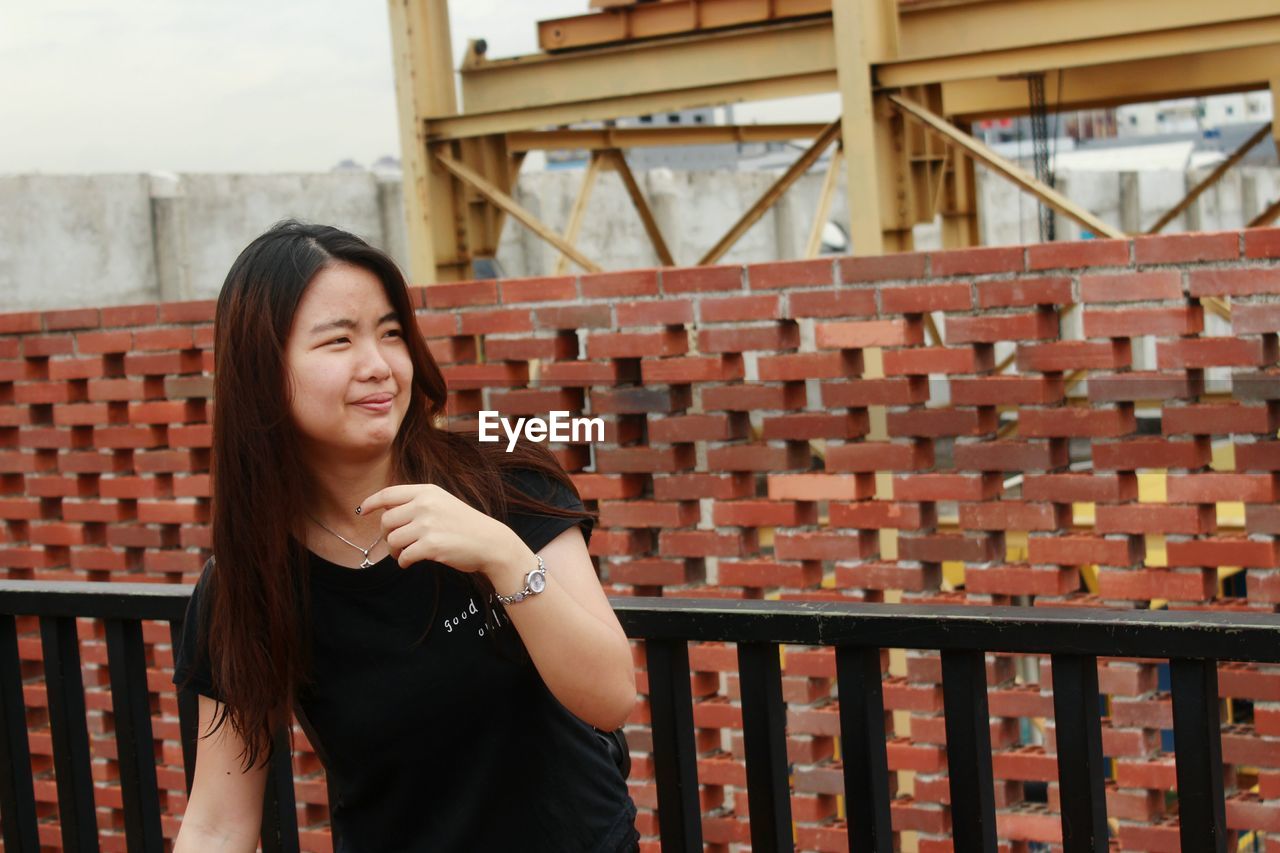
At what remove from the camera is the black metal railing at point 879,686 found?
1999 millimetres

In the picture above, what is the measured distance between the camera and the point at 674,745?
7.87ft

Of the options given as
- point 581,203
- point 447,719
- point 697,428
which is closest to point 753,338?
point 697,428

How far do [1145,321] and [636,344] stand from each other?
1530 mm

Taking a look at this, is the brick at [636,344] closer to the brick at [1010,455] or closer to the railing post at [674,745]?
the brick at [1010,455]

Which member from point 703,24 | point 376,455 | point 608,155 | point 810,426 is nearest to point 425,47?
point 703,24

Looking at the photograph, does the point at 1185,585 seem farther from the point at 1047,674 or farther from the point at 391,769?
the point at 391,769

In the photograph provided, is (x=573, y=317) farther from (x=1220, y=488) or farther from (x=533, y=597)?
(x=533, y=597)

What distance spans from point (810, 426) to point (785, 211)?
13829mm

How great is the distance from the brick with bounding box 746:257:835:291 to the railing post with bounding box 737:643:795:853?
7.76ft

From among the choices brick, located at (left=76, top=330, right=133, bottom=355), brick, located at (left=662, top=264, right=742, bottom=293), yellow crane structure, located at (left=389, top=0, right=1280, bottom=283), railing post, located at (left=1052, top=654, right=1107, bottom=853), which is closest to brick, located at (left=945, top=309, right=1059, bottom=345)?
brick, located at (left=662, top=264, right=742, bottom=293)

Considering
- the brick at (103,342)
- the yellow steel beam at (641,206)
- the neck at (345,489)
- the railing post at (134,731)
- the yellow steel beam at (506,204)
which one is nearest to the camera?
the neck at (345,489)

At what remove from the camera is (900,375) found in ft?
14.8

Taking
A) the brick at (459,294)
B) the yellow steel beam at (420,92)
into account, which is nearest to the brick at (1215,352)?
the brick at (459,294)

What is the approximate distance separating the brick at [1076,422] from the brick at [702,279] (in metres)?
0.95
